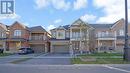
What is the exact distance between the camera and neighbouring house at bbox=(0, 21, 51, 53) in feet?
222

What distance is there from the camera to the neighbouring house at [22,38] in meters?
67.8

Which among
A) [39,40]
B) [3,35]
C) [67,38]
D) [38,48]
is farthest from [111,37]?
[3,35]

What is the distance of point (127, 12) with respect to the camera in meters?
28.7

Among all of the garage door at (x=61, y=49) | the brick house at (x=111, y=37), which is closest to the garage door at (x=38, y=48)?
the garage door at (x=61, y=49)

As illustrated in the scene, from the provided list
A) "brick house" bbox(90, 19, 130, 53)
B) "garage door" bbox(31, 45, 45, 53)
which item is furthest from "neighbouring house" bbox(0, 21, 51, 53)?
"brick house" bbox(90, 19, 130, 53)

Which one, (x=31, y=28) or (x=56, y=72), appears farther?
(x=31, y=28)

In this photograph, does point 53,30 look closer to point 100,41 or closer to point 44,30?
point 44,30

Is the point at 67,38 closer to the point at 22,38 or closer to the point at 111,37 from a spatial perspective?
the point at 111,37

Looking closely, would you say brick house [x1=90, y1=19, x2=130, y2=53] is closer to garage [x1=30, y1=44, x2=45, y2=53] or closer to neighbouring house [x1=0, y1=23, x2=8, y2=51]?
garage [x1=30, y1=44, x2=45, y2=53]

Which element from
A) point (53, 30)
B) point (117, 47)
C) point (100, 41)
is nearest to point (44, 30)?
point (53, 30)

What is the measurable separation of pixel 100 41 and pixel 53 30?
1240 cm

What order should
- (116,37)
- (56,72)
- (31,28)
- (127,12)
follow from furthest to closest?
(31,28), (116,37), (127,12), (56,72)

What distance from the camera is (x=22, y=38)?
67.8m

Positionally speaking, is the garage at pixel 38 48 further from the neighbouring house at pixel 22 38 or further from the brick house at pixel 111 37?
the brick house at pixel 111 37
